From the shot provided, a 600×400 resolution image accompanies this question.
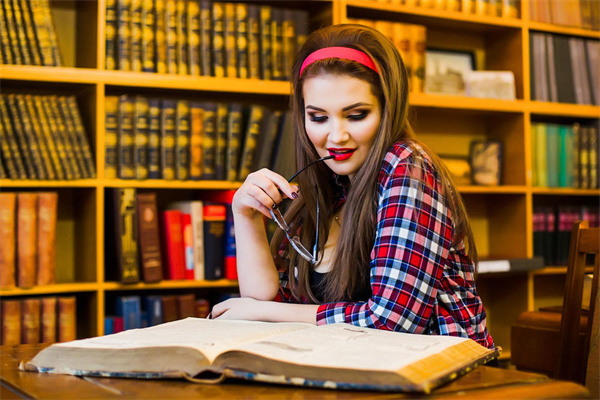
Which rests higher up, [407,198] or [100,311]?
[407,198]

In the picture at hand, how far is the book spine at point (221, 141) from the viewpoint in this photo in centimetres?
232

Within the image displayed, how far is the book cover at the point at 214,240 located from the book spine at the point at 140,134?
244 mm

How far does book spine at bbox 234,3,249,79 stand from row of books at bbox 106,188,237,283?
0.44 meters

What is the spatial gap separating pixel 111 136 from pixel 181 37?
1.26 feet

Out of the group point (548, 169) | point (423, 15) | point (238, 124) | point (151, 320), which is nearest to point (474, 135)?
point (548, 169)

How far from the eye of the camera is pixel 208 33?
232cm

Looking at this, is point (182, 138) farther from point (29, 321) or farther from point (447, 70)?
point (447, 70)

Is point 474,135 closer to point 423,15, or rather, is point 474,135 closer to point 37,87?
point 423,15

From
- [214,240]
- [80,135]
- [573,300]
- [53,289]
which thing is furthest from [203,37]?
[573,300]

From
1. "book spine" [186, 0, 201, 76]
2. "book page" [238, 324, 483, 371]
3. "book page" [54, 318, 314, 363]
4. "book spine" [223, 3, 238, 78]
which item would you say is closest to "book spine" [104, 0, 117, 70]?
"book spine" [186, 0, 201, 76]

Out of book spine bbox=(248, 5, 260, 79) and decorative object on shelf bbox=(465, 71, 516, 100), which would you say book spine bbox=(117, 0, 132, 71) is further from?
decorative object on shelf bbox=(465, 71, 516, 100)

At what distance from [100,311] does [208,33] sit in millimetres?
916

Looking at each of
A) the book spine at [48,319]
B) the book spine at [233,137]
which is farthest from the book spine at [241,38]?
the book spine at [48,319]

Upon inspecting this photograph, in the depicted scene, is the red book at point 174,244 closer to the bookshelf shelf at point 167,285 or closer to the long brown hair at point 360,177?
the bookshelf shelf at point 167,285
